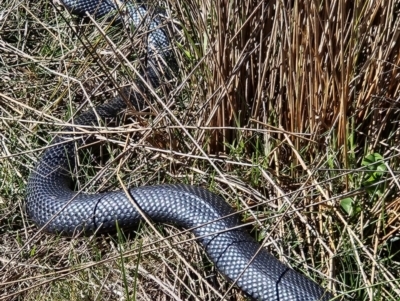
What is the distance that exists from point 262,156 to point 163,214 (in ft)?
1.55

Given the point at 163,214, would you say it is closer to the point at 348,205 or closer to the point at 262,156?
the point at 262,156

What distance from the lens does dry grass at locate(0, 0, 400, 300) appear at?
111 inches

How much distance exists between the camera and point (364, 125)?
3068 mm

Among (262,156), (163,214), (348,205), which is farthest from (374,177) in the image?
(163,214)

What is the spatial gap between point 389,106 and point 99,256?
4.10 feet

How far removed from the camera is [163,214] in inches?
128

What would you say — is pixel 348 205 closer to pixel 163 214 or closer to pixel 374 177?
pixel 374 177

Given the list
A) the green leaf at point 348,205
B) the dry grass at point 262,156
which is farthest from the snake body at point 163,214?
the green leaf at point 348,205

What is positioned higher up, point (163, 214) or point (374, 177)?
point (374, 177)

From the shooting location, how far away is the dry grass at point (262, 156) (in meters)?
2.83

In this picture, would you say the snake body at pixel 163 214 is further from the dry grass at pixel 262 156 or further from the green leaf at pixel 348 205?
the green leaf at pixel 348 205

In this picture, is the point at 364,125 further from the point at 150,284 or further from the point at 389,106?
the point at 150,284

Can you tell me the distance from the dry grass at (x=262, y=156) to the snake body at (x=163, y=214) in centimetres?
6

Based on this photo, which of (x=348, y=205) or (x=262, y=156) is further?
(x=262, y=156)
